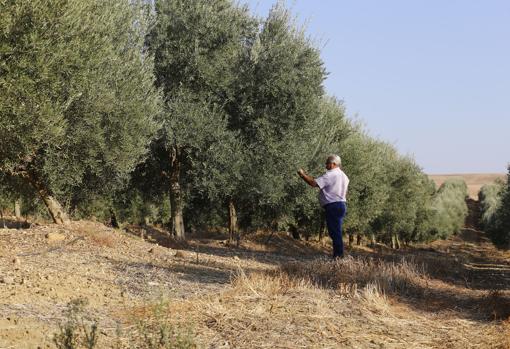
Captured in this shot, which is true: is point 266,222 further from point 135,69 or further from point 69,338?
point 69,338

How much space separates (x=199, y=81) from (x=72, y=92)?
24.1ft

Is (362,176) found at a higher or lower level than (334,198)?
higher

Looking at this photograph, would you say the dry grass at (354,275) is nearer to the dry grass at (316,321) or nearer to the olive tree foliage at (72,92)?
the dry grass at (316,321)

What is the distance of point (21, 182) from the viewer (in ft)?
59.4

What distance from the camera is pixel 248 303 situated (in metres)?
6.70

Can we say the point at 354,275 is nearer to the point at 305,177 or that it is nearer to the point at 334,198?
the point at 334,198

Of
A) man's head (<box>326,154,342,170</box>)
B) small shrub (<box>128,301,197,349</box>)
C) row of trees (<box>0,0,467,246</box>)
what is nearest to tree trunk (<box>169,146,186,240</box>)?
row of trees (<box>0,0,467,246</box>)

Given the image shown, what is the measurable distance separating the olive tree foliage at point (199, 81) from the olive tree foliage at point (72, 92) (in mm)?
1677

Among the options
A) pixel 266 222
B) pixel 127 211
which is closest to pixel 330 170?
pixel 266 222

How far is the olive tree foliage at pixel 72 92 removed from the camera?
33.1ft

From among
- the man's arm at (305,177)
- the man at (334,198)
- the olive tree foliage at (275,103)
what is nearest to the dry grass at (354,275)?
the man at (334,198)

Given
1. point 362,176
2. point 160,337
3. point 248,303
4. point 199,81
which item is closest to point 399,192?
point 362,176

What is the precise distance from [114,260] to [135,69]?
6.33 m

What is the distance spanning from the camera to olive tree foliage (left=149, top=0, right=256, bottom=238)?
18.0 meters
